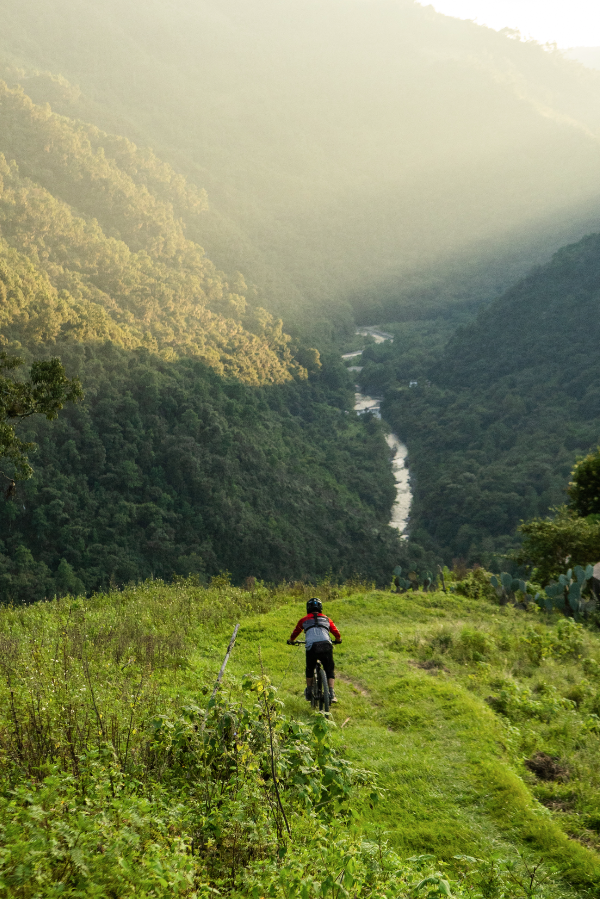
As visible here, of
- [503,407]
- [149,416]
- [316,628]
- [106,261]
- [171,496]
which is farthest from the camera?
[503,407]

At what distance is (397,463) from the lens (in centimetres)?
8688

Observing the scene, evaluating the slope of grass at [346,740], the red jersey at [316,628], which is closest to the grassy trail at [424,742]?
the slope of grass at [346,740]

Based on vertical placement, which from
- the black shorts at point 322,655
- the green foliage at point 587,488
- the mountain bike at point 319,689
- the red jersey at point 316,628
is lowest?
the mountain bike at point 319,689

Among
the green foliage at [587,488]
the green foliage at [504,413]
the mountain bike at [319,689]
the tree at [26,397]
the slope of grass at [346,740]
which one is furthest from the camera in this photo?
the green foliage at [504,413]

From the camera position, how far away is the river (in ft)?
241

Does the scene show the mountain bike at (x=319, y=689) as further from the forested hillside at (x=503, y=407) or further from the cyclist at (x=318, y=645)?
the forested hillside at (x=503, y=407)

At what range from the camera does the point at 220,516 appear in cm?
5041

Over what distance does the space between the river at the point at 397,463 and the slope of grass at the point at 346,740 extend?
57.2 meters

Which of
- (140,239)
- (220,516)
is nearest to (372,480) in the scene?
(220,516)

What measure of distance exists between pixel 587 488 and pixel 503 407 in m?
66.3

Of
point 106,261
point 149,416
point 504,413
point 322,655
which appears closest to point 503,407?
point 504,413

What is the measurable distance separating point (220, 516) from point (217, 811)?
47540mm

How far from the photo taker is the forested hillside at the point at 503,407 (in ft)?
211

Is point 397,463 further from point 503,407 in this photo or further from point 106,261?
point 106,261
